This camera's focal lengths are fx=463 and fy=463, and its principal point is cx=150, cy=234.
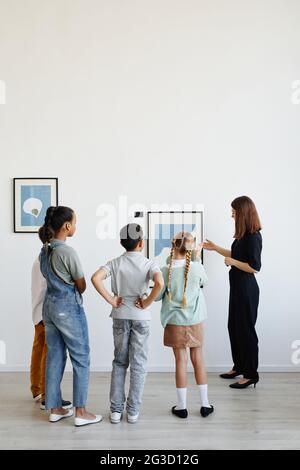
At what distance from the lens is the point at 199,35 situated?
404cm

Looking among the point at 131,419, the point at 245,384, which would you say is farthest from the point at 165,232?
the point at 131,419

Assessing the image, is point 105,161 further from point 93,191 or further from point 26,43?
point 26,43

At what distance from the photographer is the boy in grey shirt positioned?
2.79 meters

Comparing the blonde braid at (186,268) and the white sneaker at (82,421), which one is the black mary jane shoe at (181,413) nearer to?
the white sneaker at (82,421)

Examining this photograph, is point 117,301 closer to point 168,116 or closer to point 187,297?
point 187,297

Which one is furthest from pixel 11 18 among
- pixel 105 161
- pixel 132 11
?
pixel 105 161

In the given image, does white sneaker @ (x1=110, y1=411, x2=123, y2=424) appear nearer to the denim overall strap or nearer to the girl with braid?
the girl with braid

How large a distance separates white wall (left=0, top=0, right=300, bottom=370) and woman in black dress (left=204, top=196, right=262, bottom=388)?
0.35 m

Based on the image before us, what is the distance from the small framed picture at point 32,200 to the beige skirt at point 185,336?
173 centimetres

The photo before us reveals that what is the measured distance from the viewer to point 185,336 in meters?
2.93

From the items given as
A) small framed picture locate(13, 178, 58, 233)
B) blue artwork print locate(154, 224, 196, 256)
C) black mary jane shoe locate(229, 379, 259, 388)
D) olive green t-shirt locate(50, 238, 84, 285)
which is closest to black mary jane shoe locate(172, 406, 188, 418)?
black mary jane shoe locate(229, 379, 259, 388)

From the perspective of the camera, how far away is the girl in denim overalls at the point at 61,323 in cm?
277

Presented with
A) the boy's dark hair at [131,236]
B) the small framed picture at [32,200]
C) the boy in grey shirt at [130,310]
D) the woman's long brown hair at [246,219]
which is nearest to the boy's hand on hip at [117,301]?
the boy in grey shirt at [130,310]

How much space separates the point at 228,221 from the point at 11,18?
260 cm
